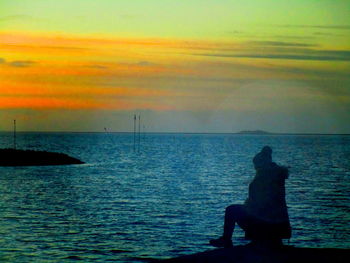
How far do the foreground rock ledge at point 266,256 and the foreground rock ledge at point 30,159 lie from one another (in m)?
Answer: 81.2

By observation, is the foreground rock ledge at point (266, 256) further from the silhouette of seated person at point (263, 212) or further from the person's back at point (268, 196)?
the person's back at point (268, 196)

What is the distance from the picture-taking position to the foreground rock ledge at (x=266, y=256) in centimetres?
1267

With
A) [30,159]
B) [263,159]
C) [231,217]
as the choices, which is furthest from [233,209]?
[30,159]

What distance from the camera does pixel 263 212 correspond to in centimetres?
1400

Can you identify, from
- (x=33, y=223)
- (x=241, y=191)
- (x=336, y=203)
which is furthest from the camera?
(x=241, y=191)

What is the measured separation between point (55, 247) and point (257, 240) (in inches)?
528

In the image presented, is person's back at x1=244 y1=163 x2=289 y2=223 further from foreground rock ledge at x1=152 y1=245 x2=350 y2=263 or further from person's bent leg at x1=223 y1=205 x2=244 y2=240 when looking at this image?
A: foreground rock ledge at x1=152 y1=245 x2=350 y2=263

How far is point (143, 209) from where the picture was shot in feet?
128

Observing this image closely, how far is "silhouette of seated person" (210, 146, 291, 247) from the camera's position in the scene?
14.0 meters

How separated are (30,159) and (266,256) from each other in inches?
3317

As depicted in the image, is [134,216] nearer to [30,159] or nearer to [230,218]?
[230,218]

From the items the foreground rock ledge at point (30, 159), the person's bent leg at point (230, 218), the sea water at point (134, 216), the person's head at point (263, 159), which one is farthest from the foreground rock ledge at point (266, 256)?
the foreground rock ledge at point (30, 159)

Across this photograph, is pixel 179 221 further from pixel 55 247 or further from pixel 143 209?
pixel 55 247

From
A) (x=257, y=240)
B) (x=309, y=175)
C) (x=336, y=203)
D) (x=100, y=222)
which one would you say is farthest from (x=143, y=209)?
(x=309, y=175)
